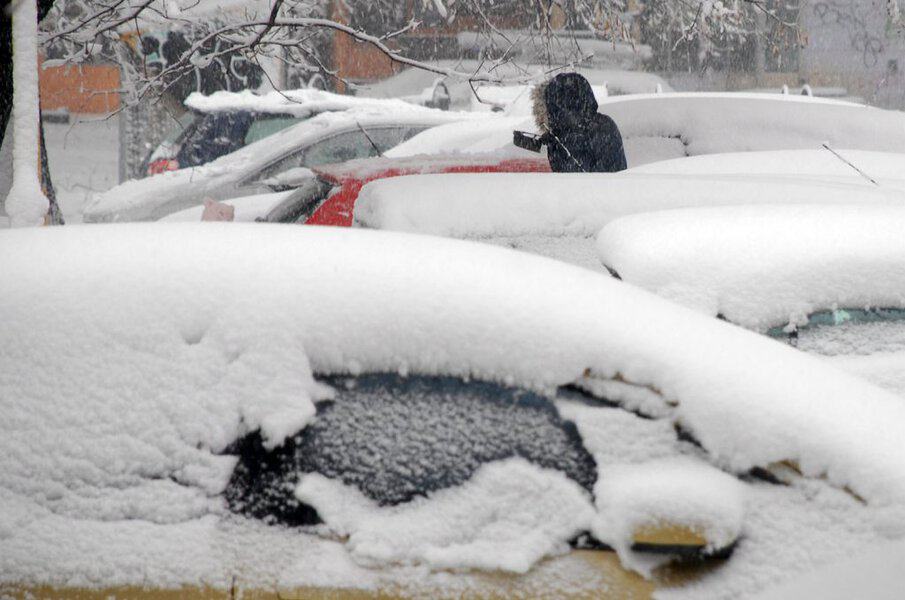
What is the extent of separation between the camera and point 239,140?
10.8 m

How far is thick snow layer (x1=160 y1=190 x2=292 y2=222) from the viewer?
23.9 ft

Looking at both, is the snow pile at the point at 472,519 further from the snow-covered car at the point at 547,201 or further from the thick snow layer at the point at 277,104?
the thick snow layer at the point at 277,104

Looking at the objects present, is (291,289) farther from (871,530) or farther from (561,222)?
(561,222)

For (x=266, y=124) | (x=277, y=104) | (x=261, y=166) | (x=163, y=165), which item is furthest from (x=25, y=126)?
(x=266, y=124)

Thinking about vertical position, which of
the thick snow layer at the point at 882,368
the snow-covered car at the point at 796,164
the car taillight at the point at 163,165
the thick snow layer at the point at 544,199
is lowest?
the car taillight at the point at 163,165

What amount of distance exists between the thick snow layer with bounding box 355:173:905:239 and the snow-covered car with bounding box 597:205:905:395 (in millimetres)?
715

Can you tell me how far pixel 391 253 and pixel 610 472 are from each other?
1.99 feet

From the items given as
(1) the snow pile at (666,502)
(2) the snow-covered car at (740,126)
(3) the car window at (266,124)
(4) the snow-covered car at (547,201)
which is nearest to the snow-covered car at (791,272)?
(4) the snow-covered car at (547,201)

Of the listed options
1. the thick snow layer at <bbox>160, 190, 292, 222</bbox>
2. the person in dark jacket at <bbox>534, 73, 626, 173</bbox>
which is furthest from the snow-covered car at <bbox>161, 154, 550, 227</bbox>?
the thick snow layer at <bbox>160, 190, 292, 222</bbox>

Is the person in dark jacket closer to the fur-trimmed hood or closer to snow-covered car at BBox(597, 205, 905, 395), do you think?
the fur-trimmed hood

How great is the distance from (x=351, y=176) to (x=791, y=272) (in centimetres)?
277

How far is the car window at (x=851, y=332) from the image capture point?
3.08m

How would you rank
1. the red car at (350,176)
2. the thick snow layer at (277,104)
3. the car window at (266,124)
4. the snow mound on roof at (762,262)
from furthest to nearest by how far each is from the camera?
the car window at (266,124) → the thick snow layer at (277,104) → the red car at (350,176) → the snow mound on roof at (762,262)

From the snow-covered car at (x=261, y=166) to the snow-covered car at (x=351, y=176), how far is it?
199cm
